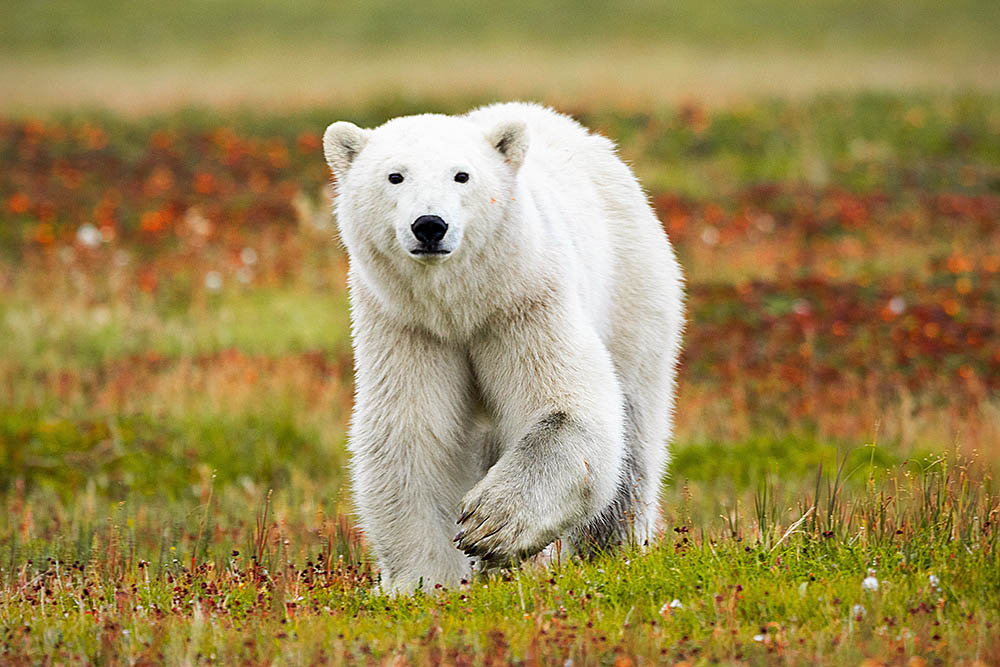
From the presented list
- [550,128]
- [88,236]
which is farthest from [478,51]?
[550,128]

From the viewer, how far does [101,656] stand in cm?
435

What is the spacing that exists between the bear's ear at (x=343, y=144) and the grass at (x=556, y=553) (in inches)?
62.9

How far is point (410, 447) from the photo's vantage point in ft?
18.8

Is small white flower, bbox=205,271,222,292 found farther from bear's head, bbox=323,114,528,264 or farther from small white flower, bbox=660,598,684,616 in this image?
small white flower, bbox=660,598,684,616

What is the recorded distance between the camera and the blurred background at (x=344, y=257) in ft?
30.3

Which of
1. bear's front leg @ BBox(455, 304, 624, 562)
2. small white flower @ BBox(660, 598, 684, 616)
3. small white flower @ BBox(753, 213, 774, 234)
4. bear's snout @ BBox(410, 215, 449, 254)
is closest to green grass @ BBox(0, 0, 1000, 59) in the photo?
small white flower @ BBox(753, 213, 774, 234)

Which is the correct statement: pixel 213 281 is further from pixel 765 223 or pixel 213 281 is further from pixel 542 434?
pixel 542 434

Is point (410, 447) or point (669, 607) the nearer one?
point (669, 607)

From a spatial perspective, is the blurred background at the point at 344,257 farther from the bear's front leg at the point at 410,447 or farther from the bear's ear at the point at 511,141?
the bear's ear at the point at 511,141

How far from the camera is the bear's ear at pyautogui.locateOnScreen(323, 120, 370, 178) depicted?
19.2ft

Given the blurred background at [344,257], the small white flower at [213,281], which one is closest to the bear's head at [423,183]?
the blurred background at [344,257]

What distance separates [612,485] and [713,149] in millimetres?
17232

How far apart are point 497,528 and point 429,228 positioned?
1.25 metres

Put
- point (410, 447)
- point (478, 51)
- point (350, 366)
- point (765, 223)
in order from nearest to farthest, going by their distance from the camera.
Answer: point (410, 447)
point (350, 366)
point (765, 223)
point (478, 51)
